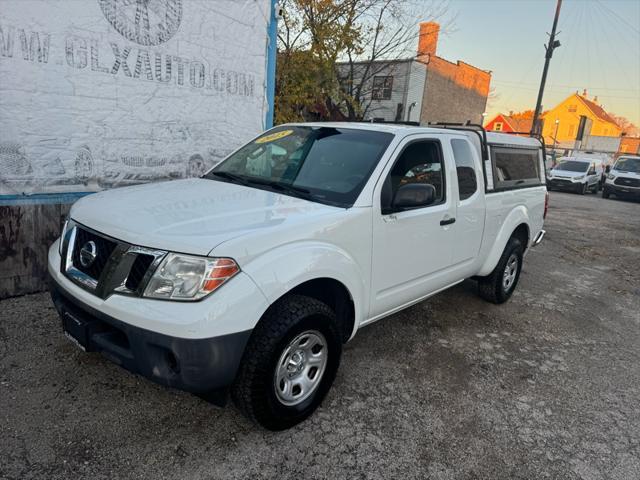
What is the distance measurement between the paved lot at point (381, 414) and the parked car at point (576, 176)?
1864cm

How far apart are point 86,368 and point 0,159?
237 cm

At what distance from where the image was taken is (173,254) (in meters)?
2.17

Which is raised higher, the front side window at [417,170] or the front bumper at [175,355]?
the front side window at [417,170]

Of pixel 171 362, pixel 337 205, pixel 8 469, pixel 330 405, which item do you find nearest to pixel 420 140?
pixel 337 205

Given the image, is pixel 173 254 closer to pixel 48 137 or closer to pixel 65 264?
pixel 65 264

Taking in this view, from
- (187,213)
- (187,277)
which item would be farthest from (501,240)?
(187,277)

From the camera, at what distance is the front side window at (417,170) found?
3.07 m

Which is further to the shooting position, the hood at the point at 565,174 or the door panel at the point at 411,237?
the hood at the point at 565,174

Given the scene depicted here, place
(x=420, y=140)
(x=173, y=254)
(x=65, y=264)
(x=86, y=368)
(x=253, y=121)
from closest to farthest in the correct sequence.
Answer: (x=173, y=254) → (x=65, y=264) → (x=86, y=368) → (x=420, y=140) → (x=253, y=121)

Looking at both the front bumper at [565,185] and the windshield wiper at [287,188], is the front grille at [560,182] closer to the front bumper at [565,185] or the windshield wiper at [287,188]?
the front bumper at [565,185]

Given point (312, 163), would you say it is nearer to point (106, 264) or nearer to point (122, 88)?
point (106, 264)

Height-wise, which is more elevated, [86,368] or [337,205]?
[337,205]

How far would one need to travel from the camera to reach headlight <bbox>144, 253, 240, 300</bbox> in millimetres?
2152

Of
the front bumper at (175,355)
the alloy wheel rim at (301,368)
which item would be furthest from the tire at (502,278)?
the front bumper at (175,355)
